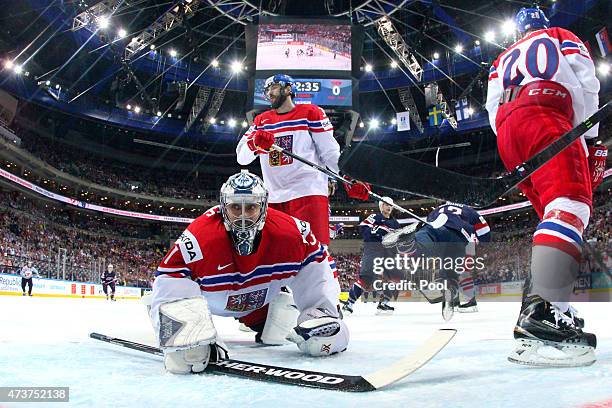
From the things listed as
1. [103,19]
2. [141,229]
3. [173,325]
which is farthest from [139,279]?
[173,325]

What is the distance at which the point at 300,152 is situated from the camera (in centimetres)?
369

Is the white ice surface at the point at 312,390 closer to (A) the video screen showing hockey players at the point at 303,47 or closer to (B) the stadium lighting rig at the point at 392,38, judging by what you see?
(A) the video screen showing hockey players at the point at 303,47

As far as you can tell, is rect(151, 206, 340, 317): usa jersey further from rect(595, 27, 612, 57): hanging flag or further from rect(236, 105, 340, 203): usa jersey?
rect(595, 27, 612, 57): hanging flag

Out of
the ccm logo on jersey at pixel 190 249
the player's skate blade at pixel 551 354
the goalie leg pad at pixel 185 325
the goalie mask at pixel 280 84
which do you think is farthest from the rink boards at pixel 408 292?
the goalie leg pad at pixel 185 325

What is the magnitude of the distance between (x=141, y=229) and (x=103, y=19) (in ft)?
57.9

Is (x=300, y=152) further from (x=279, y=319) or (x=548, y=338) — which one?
(x=548, y=338)

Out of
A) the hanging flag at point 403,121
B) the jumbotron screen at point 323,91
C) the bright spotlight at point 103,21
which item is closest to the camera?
the jumbotron screen at point 323,91

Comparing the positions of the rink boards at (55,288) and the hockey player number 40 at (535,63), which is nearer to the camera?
the hockey player number 40 at (535,63)

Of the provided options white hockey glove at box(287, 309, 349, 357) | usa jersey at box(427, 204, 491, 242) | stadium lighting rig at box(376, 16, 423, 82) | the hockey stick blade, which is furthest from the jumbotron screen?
the hockey stick blade

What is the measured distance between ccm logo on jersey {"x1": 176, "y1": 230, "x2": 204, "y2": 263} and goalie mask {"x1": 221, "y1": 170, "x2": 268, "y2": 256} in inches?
5.5

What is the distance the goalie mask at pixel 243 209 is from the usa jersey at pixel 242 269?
8 cm

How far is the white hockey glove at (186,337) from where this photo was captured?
168 centimetres

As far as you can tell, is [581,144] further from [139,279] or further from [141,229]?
[141,229]

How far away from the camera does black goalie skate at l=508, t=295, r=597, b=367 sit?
1.69m
